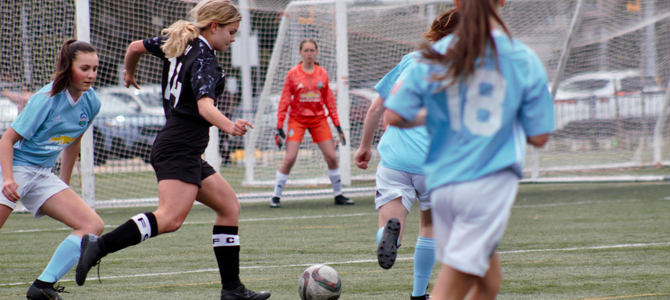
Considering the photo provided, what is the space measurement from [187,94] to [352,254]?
2.42m

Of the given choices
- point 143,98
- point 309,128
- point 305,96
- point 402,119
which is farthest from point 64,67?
point 143,98

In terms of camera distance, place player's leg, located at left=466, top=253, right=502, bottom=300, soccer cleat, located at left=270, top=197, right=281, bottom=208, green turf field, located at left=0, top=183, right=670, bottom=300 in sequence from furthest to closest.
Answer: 1. soccer cleat, located at left=270, top=197, right=281, bottom=208
2. green turf field, located at left=0, top=183, right=670, bottom=300
3. player's leg, located at left=466, top=253, right=502, bottom=300

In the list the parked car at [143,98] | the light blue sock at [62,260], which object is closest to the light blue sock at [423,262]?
the light blue sock at [62,260]

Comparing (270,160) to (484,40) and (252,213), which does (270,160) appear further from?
(484,40)

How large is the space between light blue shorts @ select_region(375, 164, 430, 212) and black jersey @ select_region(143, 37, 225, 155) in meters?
0.99

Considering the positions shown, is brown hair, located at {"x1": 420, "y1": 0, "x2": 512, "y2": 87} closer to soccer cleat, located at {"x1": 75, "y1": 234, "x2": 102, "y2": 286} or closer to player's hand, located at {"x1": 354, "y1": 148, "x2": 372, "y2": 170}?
player's hand, located at {"x1": 354, "y1": 148, "x2": 372, "y2": 170}

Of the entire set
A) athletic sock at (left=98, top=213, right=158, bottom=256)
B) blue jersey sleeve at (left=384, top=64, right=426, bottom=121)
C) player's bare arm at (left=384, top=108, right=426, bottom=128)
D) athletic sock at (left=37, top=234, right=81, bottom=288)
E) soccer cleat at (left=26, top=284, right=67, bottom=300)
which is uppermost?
blue jersey sleeve at (left=384, top=64, right=426, bottom=121)

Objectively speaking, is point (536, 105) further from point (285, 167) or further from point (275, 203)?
point (275, 203)

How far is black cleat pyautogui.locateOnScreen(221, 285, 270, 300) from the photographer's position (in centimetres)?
397

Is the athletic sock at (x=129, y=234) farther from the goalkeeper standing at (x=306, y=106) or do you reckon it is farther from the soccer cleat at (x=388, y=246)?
the goalkeeper standing at (x=306, y=106)

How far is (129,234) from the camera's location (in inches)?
138

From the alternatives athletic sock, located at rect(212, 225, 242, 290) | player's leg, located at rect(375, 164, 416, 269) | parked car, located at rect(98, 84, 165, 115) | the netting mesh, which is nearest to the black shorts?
athletic sock, located at rect(212, 225, 242, 290)

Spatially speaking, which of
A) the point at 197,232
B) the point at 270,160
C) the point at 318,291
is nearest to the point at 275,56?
the point at 270,160

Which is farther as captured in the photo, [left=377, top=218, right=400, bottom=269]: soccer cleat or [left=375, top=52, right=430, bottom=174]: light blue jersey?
[left=375, top=52, right=430, bottom=174]: light blue jersey
